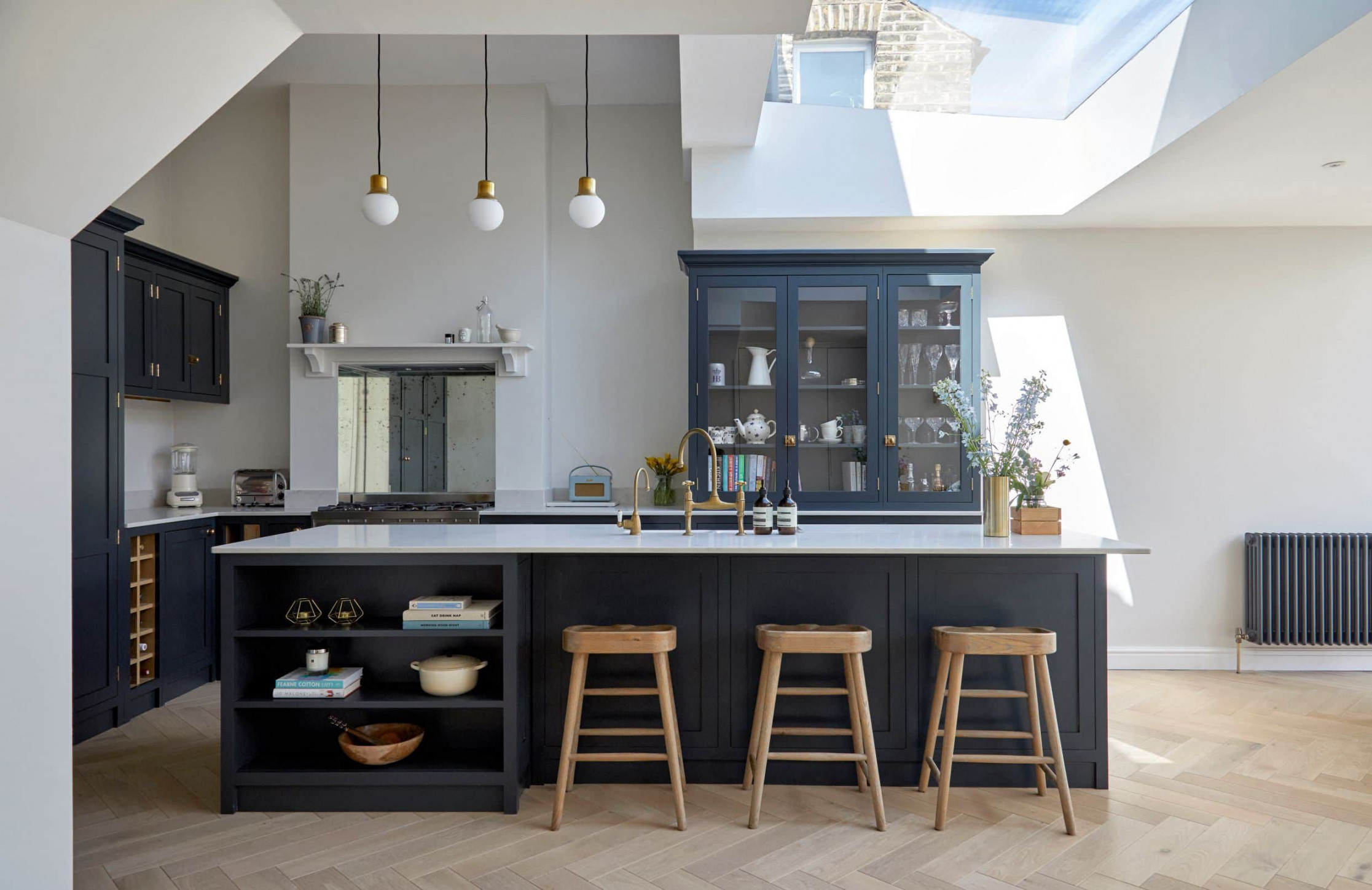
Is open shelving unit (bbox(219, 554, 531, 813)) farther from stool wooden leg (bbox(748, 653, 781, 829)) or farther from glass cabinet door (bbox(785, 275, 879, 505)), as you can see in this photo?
glass cabinet door (bbox(785, 275, 879, 505))

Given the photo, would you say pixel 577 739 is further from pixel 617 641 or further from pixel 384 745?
pixel 384 745

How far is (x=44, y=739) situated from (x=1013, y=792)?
3033mm

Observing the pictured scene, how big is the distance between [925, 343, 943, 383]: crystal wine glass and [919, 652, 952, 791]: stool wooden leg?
2137mm

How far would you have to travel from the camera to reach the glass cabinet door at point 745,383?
4879 mm

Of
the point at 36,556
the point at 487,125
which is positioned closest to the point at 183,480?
the point at 487,125

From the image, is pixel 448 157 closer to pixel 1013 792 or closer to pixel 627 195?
pixel 627 195

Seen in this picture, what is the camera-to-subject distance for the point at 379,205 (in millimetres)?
3324

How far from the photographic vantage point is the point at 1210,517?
5.01m

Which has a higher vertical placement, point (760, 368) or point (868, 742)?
point (760, 368)

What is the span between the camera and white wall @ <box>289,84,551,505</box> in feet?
17.3

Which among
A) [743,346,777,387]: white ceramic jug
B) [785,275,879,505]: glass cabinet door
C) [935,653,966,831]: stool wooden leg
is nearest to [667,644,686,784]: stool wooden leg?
[935,653,966,831]: stool wooden leg

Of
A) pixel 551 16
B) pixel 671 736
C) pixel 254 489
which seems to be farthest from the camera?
pixel 254 489

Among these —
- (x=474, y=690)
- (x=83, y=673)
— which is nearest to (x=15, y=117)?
(x=474, y=690)

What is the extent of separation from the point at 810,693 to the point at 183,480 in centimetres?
423
